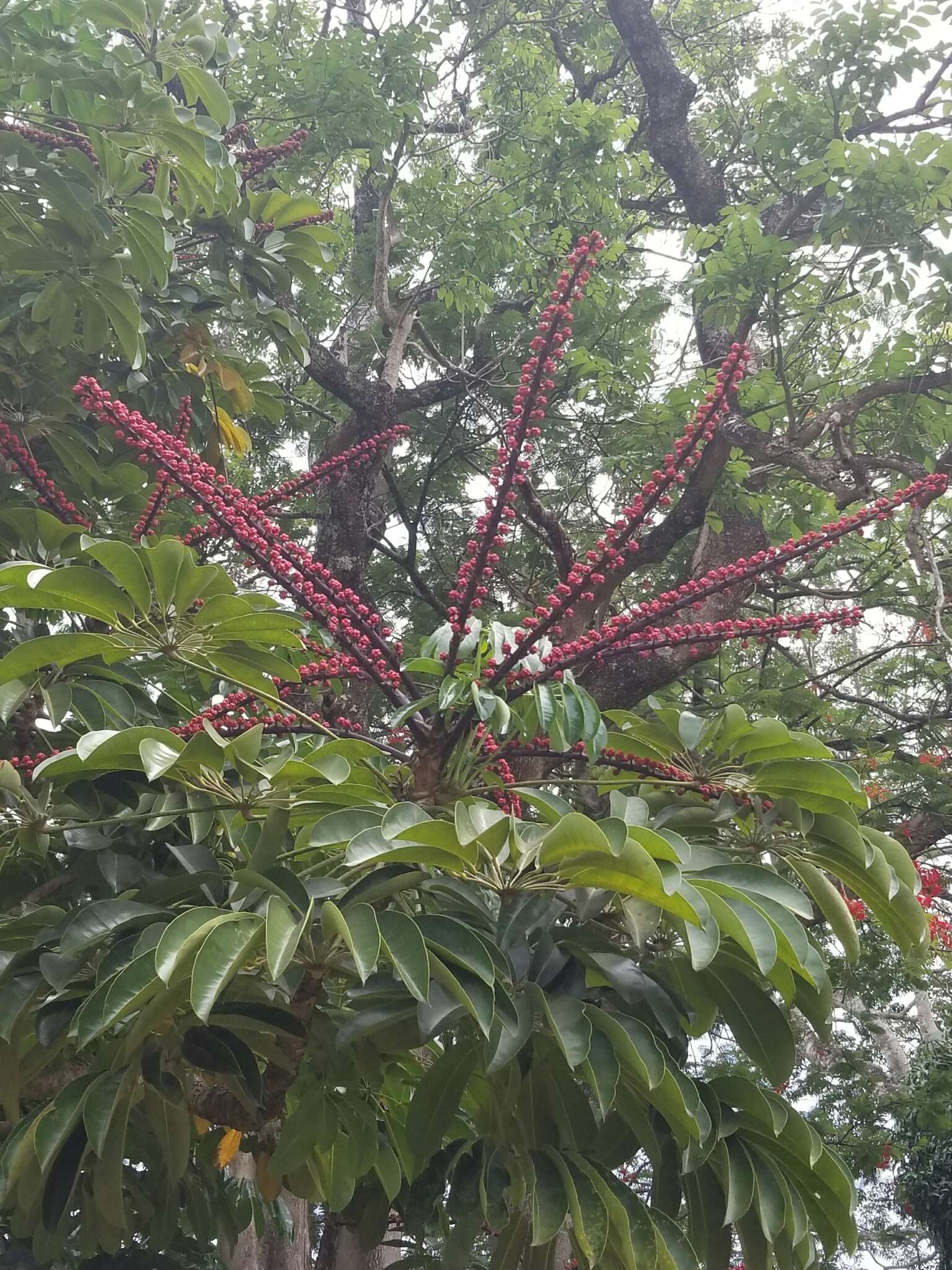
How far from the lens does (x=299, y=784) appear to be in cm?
165

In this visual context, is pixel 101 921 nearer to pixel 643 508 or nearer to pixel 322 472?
pixel 643 508

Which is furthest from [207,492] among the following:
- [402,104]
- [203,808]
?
[402,104]

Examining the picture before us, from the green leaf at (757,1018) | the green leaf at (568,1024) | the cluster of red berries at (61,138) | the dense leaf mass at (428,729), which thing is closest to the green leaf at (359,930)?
the dense leaf mass at (428,729)

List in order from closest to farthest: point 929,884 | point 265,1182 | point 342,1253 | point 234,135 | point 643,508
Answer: point 643,508, point 265,1182, point 342,1253, point 234,135, point 929,884

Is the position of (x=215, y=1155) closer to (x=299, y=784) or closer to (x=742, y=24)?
(x=299, y=784)

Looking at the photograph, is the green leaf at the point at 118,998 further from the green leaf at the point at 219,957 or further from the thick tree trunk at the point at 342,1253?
the thick tree trunk at the point at 342,1253

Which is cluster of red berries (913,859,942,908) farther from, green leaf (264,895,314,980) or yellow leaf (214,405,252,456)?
green leaf (264,895,314,980)

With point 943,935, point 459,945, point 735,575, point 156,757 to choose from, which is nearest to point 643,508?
point 735,575

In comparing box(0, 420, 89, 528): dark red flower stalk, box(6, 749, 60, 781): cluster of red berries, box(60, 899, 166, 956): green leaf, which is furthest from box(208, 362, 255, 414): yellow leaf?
box(60, 899, 166, 956): green leaf

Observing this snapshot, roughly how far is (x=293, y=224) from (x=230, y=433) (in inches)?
28.0

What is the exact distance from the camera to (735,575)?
1560mm

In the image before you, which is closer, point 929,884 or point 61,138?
point 61,138

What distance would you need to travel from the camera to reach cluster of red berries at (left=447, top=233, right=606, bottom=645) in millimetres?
1396

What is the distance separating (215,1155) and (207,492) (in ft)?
5.70
